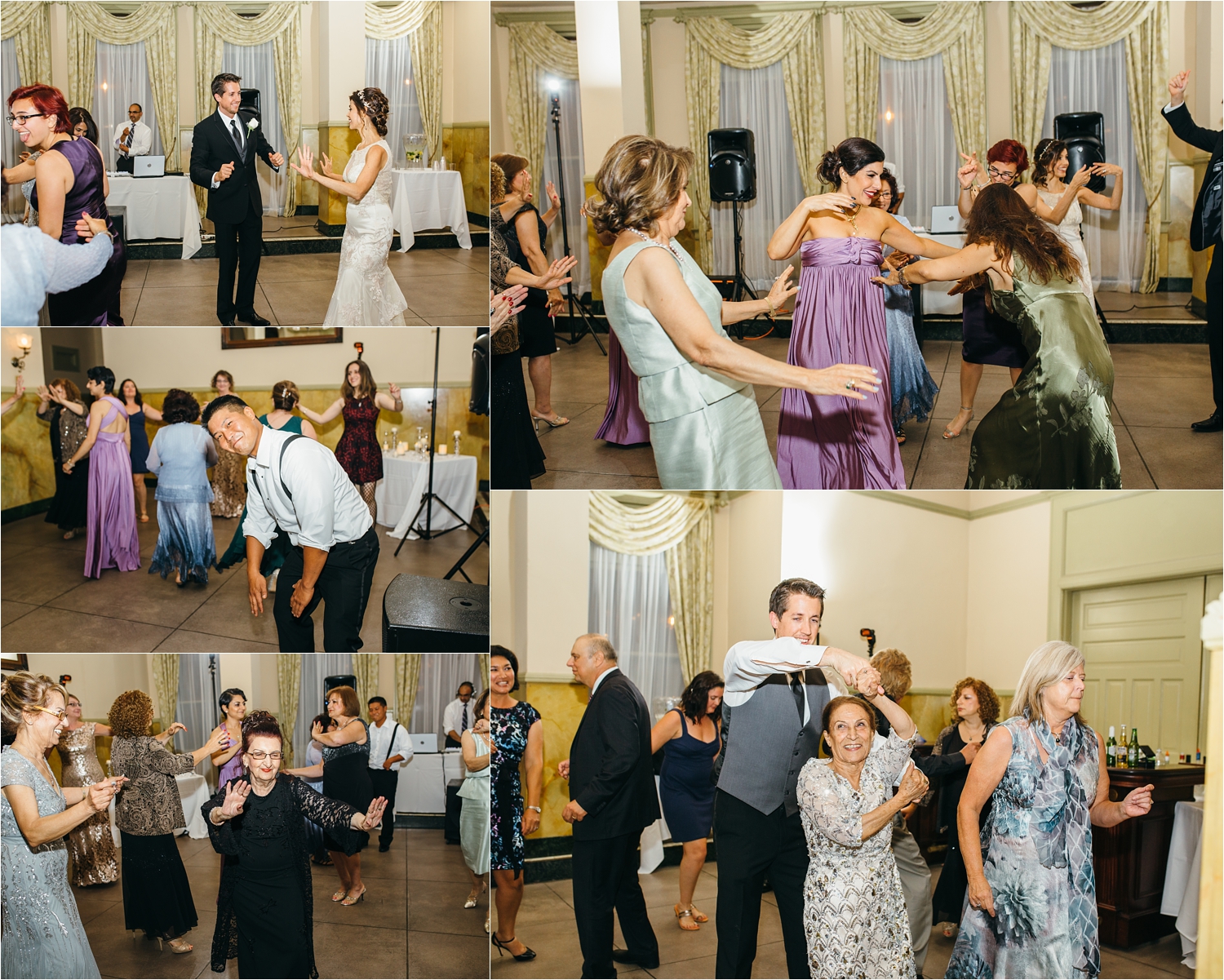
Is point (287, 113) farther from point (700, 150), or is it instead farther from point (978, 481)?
point (978, 481)

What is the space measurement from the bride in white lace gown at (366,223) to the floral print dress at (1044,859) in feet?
8.00

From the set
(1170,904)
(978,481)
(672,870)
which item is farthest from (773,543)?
(1170,904)

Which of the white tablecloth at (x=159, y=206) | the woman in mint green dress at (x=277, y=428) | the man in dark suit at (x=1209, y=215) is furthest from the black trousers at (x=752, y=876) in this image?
the white tablecloth at (x=159, y=206)

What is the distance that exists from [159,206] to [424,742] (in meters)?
1.96

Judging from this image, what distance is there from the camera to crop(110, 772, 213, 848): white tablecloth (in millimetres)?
3238

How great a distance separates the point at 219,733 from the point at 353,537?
32.3 inches

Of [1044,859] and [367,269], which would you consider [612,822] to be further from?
[367,269]

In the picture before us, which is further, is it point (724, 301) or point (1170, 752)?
point (1170, 752)

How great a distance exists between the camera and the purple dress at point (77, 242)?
307 cm

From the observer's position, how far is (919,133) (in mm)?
3107

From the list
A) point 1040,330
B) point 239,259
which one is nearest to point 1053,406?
point 1040,330

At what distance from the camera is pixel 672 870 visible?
3.27 meters

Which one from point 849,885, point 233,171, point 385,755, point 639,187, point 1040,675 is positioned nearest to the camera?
point 639,187

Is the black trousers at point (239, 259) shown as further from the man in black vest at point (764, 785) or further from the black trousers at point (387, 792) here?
the man in black vest at point (764, 785)
